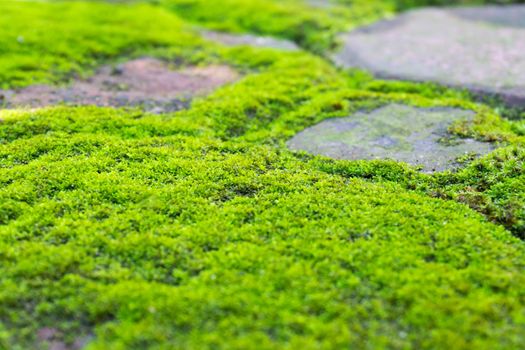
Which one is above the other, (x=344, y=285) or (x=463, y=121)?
(x=463, y=121)

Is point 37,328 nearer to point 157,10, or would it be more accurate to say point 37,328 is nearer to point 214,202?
point 214,202

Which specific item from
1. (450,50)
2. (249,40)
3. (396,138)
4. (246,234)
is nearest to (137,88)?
(249,40)

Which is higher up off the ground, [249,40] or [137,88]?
[249,40]

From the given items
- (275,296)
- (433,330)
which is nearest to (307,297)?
(275,296)

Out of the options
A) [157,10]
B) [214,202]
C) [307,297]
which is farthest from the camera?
[157,10]

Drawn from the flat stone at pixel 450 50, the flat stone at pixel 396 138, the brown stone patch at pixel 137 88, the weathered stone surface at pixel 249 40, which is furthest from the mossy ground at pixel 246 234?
the weathered stone surface at pixel 249 40

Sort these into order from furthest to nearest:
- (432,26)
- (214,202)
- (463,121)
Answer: (432,26) → (463,121) → (214,202)

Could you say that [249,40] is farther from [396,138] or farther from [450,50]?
[396,138]
